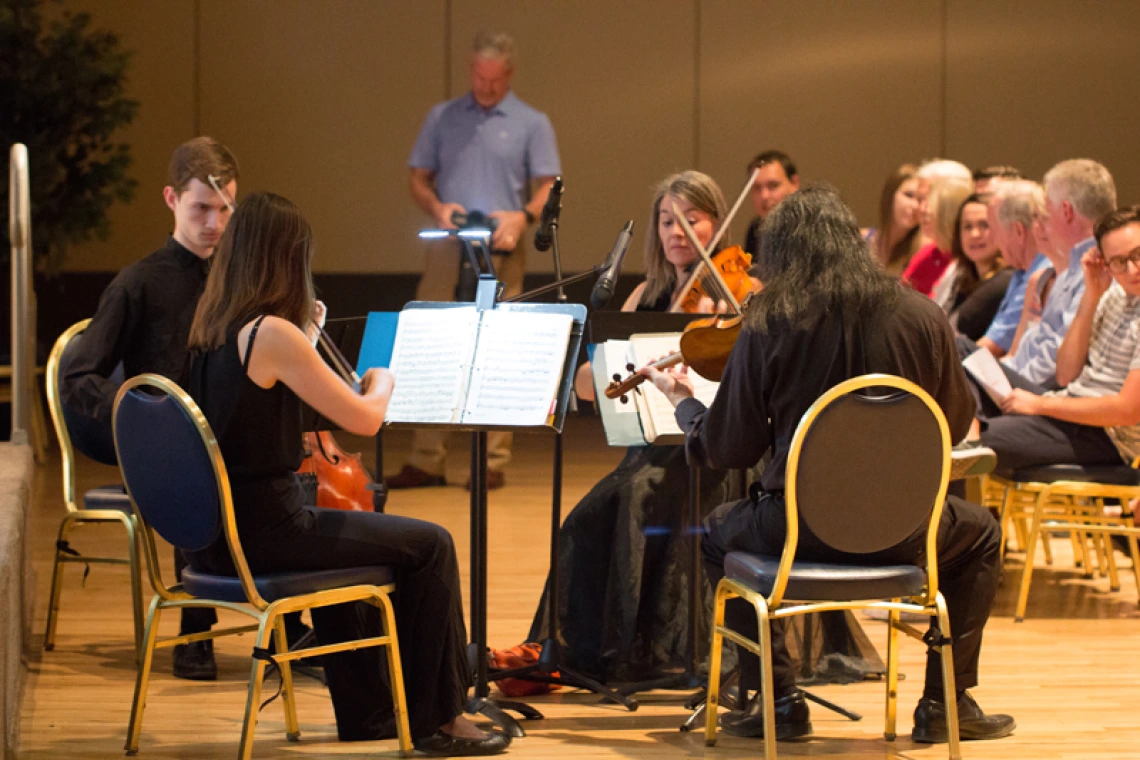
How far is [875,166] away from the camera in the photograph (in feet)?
28.9

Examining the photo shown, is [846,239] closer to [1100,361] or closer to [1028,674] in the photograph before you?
[1028,674]

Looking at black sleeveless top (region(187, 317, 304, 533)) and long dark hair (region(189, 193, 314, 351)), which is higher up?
long dark hair (region(189, 193, 314, 351))

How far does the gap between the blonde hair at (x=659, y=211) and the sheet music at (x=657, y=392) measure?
0.58m

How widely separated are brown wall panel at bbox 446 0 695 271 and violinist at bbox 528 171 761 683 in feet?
16.8

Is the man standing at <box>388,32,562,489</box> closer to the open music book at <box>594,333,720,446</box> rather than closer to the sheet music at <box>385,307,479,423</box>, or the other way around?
the open music book at <box>594,333,720,446</box>

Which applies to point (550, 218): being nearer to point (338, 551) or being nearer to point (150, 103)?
point (338, 551)

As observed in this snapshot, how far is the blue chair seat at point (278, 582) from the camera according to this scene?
268 cm

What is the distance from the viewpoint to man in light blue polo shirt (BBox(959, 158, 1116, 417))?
4.46m

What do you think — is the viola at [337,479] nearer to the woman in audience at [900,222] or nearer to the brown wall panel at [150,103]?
the woman in audience at [900,222]

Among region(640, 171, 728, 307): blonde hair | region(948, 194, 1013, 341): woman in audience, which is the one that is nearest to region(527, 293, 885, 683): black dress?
region(640, 171, 728, 307): blonde hair

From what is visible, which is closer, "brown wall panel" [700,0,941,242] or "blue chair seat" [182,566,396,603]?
"blue chair seat" [182,566,396,603]

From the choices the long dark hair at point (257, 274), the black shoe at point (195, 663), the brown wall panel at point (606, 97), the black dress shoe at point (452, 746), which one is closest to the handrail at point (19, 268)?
the black shoe at point (195, 663)

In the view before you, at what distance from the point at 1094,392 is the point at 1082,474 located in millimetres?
234

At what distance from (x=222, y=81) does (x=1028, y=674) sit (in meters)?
6.19
